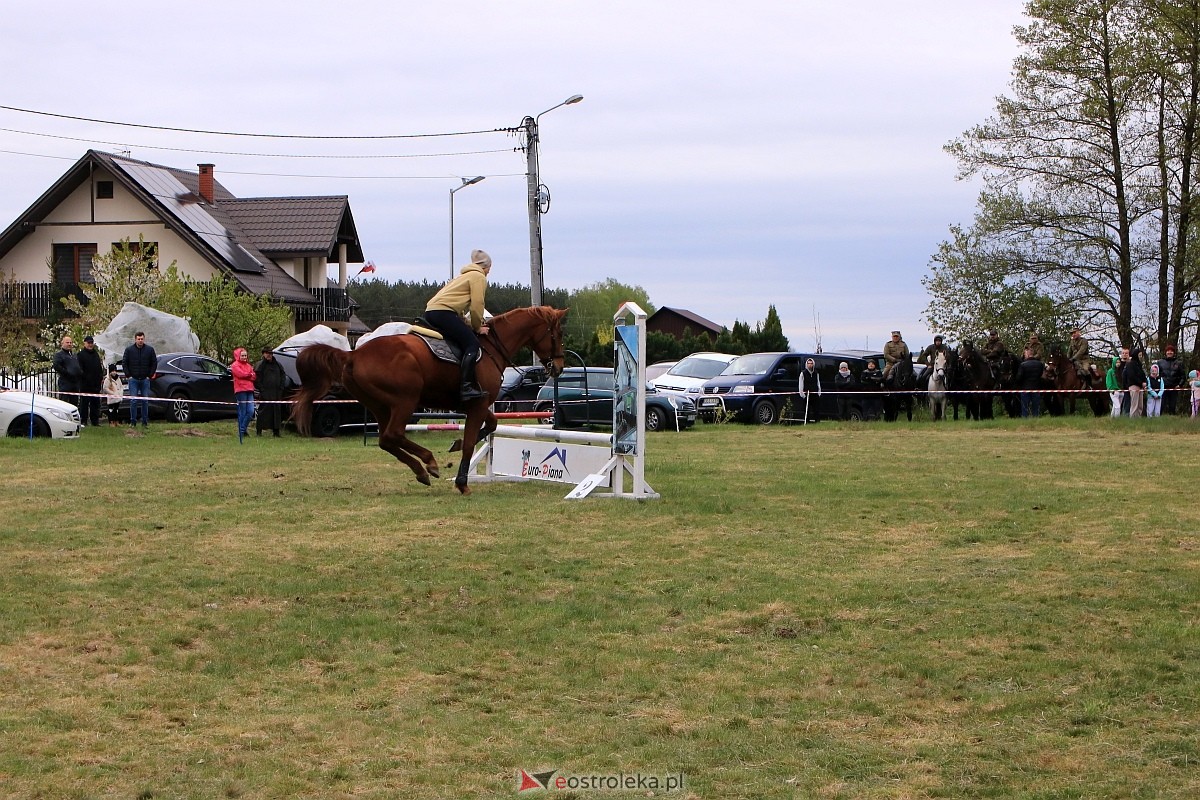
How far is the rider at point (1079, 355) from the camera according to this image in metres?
29.9

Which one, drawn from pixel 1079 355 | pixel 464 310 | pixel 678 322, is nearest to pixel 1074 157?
pixel 1079 355

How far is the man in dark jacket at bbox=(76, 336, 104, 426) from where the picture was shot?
998 inches

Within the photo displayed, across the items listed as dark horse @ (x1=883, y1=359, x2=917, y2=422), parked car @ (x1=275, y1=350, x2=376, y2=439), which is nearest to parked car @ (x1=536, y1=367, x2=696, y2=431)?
parked car @ (x1=275, y1=350, x2=376, y2=439)

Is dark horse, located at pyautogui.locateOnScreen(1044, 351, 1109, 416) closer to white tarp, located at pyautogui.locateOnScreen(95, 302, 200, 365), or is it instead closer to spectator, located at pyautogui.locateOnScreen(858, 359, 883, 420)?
spectator, located at pyautogui.locateOnScreen(858, 359, 883, 420)

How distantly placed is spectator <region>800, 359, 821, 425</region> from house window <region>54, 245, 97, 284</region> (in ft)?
108

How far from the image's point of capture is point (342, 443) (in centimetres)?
2377

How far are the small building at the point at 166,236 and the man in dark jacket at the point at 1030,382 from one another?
29914mm

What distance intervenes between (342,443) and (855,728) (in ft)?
61.6

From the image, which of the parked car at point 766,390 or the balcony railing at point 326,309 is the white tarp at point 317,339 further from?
the balcony railing at point 326,309

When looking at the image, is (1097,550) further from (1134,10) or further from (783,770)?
(1134,10)

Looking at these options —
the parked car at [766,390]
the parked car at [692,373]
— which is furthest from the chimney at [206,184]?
the parked car at [766,390]

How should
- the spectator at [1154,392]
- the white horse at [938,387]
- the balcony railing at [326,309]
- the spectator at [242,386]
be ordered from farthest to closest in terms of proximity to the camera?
the balcony railing at [326,309]
the white horse at [938,387]
the spectator at [1154,392]
the spectator at [242,386]

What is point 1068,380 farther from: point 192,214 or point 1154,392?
point 192,214

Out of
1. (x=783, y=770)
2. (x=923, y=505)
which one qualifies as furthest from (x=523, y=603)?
(x=923, y=505)
